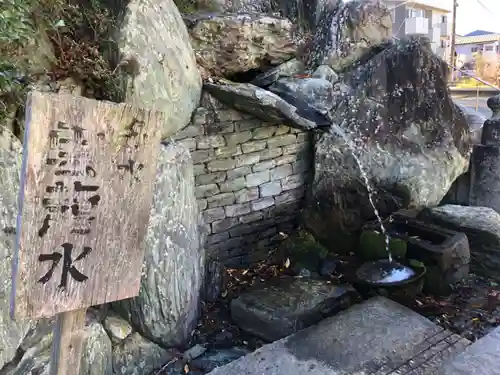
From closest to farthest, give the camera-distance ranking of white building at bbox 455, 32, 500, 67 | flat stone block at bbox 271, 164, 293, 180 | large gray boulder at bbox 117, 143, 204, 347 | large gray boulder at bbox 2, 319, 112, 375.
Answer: large gray boulder at bbox 2, 319, 112, 375 < large gray boulder at bbox 117, 143, 204, 347 < flat stone block at bbox 271, 164, 293, 180 < white building at bbox 455, 32, 500, 67

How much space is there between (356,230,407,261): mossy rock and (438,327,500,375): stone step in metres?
2.02

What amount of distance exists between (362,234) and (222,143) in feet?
6.00

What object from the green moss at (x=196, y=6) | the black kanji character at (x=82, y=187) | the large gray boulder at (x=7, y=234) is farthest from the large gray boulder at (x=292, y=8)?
the black kanji character at (x=82, y=187)

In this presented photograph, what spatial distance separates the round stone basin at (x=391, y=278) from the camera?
3.85 meters

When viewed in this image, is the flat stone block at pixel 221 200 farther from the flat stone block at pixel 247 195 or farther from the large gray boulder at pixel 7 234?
the large gray boulder at pixel 7 234

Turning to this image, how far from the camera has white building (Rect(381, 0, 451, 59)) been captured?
15500 millimetres

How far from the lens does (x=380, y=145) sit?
4969 mm

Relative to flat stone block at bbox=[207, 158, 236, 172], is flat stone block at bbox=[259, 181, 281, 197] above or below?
below

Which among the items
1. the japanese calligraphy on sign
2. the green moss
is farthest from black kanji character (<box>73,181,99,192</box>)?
the green moss

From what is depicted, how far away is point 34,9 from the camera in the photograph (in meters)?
2.83

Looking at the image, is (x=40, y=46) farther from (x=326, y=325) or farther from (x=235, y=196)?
(x=326, y=325)

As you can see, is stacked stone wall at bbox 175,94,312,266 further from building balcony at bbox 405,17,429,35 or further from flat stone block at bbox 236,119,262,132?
building balcony at bbox 405,17,429,35

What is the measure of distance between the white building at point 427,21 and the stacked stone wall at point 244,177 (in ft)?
36.8

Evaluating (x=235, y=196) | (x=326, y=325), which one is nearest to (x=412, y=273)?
(x=326, y=325)
